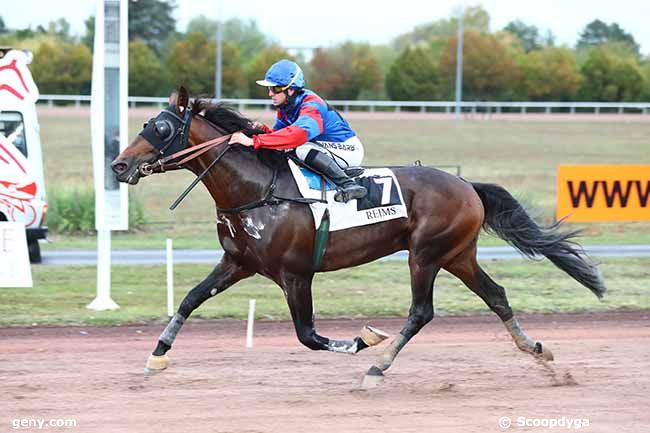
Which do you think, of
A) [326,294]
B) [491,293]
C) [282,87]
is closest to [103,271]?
[326,294]

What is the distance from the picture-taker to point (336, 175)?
8.05 metres

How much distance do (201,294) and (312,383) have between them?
1.07 m

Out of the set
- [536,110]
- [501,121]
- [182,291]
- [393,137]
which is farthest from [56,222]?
[536,110]

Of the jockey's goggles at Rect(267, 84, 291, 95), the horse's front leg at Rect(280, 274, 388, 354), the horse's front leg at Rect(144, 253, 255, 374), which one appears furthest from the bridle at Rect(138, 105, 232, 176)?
the horse's front leg at Rect(280, 274, 388, 354)

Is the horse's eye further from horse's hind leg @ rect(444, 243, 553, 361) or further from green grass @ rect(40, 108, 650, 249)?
green grass @ rect(40, 108, 650, 249)

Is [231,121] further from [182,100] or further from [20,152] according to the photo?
[20,152]

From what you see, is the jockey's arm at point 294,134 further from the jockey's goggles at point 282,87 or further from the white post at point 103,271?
the white post at point 103,271

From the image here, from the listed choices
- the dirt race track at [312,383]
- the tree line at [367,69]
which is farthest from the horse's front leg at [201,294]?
the tree line at [367,69]

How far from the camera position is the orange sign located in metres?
15.1

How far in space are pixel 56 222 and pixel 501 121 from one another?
32201mm

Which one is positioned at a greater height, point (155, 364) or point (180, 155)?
point (180, 155)

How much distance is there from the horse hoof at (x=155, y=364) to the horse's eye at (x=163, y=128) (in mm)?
1668

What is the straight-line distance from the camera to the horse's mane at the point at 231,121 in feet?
26.6

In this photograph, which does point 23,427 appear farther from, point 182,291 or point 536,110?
point 536,110
